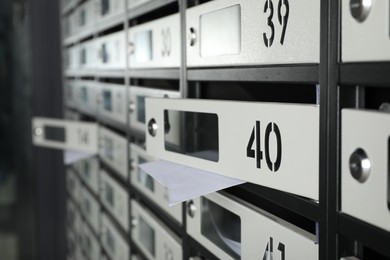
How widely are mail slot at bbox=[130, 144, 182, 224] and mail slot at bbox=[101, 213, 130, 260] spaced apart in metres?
0.26

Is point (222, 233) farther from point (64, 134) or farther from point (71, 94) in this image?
point (71, 94)

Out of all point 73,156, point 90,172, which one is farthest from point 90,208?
point 73,156

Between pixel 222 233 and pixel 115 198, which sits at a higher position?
pixel 222 233

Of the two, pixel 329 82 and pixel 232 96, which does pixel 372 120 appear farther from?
pixel 232 96

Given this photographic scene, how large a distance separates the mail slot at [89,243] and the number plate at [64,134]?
47 cm

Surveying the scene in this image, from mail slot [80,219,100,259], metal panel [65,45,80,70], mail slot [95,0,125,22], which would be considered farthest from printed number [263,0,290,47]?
metal panel [65,45,80,70]

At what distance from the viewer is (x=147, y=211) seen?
5.29ft

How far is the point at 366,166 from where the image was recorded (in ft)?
2.19

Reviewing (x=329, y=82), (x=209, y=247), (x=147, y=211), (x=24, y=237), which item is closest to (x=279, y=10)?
(x=329, y=82)

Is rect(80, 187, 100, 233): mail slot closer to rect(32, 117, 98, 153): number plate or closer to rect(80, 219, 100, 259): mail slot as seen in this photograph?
rect(80, 219, 100, 259): mail slot

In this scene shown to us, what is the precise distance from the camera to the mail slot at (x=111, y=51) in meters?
1.77

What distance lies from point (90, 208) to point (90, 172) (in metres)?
0.16

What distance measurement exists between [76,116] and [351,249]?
7.03 ft

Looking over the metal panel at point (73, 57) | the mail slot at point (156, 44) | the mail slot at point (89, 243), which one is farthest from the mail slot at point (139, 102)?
the metal panel at point (73, 57)
